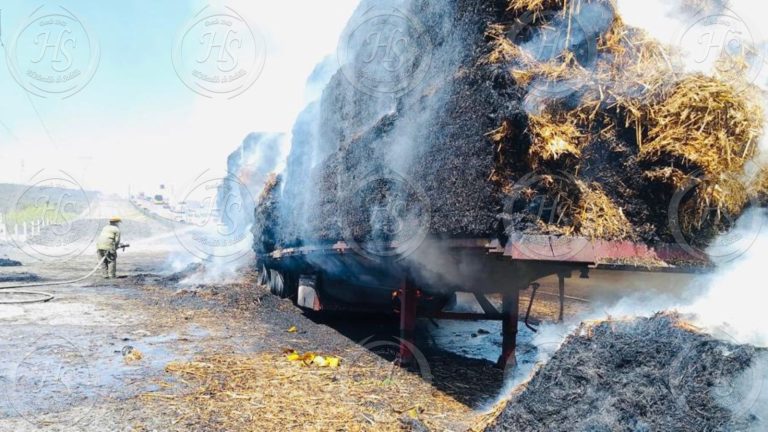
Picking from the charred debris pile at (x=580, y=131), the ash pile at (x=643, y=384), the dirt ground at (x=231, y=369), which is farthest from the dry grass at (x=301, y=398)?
the charred debris pile at (x=580, y=131)

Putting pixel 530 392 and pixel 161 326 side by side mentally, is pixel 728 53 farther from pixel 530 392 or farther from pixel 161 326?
pixel 161 326

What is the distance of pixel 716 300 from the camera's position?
3158mm

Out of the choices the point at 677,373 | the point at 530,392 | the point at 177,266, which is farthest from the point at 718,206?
the point at 177,266

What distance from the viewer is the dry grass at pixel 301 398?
13.2ft

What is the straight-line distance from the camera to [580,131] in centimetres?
345

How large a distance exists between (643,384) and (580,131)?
5.78 feet

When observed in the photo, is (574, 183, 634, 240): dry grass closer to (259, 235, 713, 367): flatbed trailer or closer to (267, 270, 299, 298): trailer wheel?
(259, 235, 713, 367): flatbed trailer

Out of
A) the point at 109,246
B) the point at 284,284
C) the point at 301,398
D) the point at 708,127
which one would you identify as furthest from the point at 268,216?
the point at 708,127

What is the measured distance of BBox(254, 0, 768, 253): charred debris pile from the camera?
3.09 metres

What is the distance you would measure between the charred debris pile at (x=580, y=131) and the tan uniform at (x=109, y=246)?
43.7 feet

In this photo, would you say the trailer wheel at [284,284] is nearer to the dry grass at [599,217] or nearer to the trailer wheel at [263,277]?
the trailer wheel at [263,277]

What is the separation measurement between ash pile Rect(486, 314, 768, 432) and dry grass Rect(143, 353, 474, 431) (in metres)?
1.41

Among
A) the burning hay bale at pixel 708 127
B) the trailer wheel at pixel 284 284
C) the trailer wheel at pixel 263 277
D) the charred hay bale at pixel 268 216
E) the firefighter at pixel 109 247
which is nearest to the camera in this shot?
the burning hay bale at pixel 708 127

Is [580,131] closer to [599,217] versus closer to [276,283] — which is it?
[599,217]
